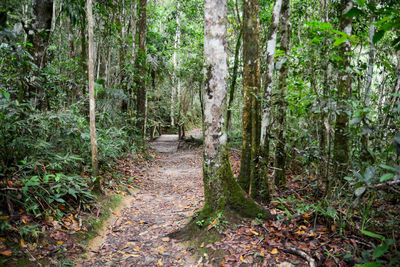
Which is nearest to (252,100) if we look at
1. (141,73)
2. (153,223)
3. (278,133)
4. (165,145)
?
(278,133)

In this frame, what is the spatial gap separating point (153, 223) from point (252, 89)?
10.7 feet

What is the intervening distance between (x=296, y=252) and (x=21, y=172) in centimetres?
419

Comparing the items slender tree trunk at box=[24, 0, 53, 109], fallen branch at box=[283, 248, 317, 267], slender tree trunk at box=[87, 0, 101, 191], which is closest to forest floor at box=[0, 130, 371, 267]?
fallen branch at box=[283, 248, 317, 267]

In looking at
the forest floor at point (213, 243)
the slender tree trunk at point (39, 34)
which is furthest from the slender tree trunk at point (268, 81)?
the slender tree trunk at point (39, 34)

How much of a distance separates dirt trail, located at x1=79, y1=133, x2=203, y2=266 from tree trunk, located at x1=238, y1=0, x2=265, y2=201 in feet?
5.25

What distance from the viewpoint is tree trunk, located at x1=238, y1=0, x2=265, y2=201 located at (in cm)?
437

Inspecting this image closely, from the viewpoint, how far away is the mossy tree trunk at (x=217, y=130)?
3.57 metres

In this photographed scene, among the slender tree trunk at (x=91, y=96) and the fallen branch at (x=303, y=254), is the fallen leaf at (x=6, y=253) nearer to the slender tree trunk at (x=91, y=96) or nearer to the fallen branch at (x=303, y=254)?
the slender tree trunk at (x=91, y=96)

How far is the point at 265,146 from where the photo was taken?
173 inches

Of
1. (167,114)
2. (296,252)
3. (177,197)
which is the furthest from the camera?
(167,114)

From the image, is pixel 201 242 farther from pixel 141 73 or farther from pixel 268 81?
pixel 141 73

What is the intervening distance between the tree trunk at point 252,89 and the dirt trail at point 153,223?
1.60m

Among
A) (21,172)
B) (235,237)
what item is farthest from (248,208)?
(21,172)

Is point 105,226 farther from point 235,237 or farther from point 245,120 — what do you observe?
point 245,120
